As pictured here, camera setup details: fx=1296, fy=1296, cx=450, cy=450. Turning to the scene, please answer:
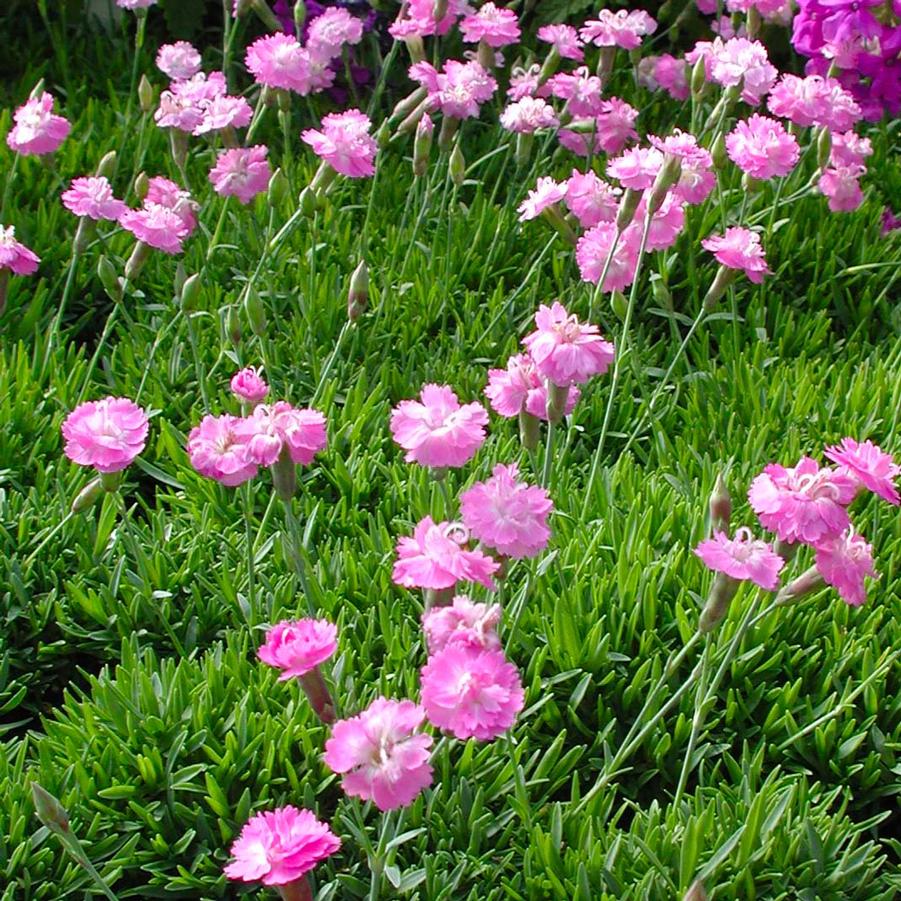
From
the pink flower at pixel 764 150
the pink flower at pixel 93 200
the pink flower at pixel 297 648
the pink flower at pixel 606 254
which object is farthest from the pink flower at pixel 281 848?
the pink flower at pixel 764 150

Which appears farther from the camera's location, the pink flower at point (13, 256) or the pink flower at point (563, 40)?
the pink flower at point (563, 40)

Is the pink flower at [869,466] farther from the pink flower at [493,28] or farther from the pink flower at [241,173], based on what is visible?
the pink flower at [493,28]

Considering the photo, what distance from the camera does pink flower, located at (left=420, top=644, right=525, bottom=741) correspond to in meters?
1.05

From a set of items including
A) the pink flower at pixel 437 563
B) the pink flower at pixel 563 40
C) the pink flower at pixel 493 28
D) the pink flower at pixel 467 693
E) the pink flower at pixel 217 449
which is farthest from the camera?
the pink flower at pixel 563 40

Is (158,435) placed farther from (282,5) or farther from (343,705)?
(282,5)

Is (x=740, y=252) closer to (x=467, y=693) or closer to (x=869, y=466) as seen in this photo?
(x=869, y=466)

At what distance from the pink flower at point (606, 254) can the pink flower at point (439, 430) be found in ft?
2.06

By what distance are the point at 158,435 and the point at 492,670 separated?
124 cm

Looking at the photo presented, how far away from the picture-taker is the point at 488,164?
2.95 metres

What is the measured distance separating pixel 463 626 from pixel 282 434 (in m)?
0.32

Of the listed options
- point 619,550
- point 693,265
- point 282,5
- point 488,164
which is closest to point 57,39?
point 282,5

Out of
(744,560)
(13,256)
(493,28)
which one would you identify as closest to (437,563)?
(744,560)

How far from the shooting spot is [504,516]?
1.23 meters

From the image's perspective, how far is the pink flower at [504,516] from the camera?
122 cm
